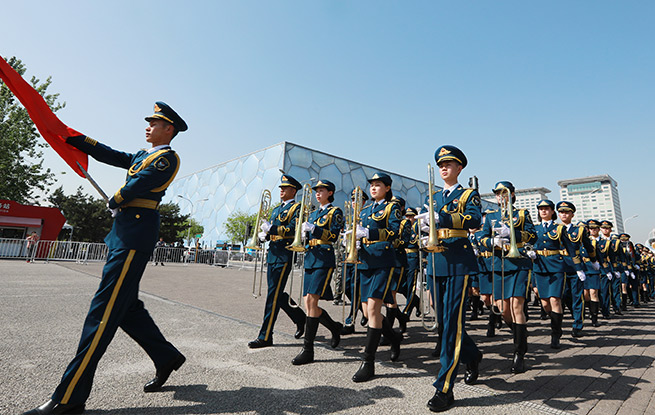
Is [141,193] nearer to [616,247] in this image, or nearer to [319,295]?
[319,295]

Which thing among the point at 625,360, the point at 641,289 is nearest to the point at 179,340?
the point at 625,360

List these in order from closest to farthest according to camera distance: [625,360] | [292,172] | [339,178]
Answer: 1. [625,360]
2. [292,172]
3. [339,178]

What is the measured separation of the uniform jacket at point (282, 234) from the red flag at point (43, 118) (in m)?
2.29

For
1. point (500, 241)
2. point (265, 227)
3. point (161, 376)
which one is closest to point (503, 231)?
point (500, 241)

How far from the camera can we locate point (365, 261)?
4.22 m

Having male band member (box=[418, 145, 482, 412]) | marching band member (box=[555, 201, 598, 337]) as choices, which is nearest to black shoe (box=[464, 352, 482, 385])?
male band member (box=[418, 145, 482, 412])

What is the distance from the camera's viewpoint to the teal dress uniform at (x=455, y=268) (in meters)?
3.28

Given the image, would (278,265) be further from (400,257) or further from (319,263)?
(400,257)

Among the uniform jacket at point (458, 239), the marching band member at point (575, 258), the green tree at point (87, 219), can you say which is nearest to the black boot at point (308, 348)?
the uniform jacket at point (458, 239)

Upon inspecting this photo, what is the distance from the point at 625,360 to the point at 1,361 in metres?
7.40

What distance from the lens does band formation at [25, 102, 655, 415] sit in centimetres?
282

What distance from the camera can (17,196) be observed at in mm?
23312

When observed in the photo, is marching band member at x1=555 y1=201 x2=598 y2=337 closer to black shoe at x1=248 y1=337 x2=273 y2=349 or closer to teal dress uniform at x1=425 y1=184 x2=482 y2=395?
teal dress uniform at x1=425 y1=184 x2=482 y2=395

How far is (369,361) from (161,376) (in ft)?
6.31
